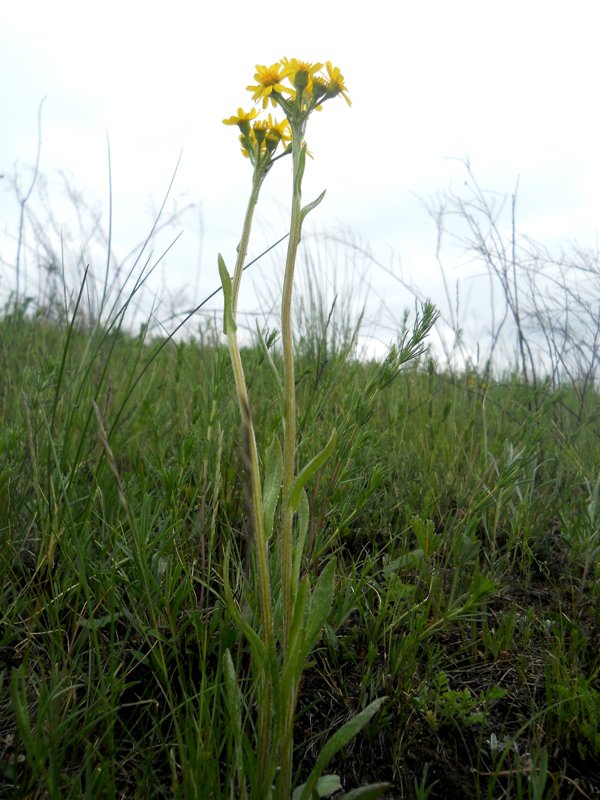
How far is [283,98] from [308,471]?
2.14ft

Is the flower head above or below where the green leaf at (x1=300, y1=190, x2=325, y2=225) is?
above

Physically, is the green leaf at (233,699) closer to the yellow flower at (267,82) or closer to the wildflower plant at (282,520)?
the wildflower plant at (282,520)

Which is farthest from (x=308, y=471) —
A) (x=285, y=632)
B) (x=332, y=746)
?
(x=332, y=746)

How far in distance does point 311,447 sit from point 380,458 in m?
0.33

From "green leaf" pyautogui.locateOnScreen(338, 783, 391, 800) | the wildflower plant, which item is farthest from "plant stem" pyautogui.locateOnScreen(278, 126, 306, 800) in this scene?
"green leaf" pyautogui.locateOnScreen(338, 783, 391, 800)

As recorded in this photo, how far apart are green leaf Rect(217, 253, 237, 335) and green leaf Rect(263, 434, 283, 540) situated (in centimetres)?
20

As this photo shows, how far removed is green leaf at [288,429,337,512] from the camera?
90 cm

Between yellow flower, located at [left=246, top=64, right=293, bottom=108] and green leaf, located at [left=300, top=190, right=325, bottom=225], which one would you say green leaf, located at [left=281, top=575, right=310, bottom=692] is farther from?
yellow flower, located at [left=246, top=64, right=293, bottom=108]

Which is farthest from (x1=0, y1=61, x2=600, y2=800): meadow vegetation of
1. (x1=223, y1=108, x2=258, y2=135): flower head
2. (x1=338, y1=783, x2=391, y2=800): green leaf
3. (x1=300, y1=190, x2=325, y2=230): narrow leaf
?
(x1=223, y1=108, x2=258, y2=135): flower head

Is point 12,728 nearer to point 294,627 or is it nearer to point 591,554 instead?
A: point 294,627

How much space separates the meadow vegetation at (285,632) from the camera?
948 millimetres

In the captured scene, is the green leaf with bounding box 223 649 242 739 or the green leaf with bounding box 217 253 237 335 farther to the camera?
the green leaf with bounding box 217 253 237 335

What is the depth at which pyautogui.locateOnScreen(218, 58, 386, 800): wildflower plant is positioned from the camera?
899 millimetres

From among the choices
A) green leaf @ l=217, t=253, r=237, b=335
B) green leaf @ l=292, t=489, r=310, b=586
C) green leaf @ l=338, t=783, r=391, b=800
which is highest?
green leaf @ l=217, t=253, r=237, b=335
